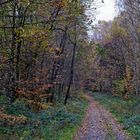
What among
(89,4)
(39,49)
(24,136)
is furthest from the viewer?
(89,4)

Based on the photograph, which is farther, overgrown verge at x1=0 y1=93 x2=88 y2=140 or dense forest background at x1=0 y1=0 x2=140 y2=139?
dense forest background at x1=0 y1=0 x2=140 y2=139

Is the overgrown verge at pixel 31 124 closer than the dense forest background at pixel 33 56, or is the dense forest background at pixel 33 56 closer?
the overgrown verge at pixel 31 124

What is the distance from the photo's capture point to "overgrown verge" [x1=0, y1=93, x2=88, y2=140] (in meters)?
14.6

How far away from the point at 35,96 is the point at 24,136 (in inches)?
211

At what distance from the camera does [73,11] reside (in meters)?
19.1

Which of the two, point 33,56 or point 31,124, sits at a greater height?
point 33,56

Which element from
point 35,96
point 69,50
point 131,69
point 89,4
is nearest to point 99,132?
point 35,96

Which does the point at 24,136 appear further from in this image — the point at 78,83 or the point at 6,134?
the point at 78,83

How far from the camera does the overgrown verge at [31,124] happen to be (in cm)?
1459

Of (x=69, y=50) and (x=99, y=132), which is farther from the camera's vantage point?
(x=69, y=50)

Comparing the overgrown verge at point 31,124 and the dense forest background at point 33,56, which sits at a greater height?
the dense forest background at point 33,56

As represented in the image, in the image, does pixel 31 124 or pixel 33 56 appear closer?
pixel 31 124

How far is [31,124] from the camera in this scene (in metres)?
17.6

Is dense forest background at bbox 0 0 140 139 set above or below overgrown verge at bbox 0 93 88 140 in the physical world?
above
